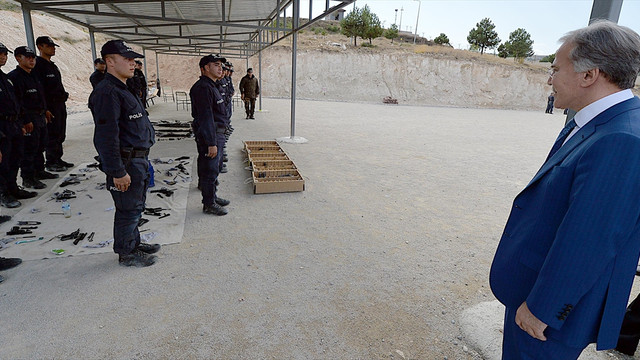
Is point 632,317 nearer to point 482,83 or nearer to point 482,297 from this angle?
point 482,297

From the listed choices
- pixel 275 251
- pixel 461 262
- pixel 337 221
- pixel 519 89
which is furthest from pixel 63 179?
pixel 519 89

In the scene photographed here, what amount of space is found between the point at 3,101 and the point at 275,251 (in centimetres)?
404

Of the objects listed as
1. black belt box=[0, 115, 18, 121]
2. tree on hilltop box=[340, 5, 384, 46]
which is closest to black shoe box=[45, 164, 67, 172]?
black belt box=[0, 115, 18, 121]

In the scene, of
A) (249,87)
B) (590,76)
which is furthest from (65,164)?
(590,76)

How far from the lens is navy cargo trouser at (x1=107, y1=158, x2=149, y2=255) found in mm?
2996

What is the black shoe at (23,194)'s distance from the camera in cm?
461

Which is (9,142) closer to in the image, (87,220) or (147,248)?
(87,220)

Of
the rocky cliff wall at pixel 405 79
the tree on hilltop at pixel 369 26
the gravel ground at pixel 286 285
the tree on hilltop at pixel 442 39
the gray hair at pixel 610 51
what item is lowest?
the gravel ground at pixel 286 285

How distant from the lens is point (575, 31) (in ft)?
4.04

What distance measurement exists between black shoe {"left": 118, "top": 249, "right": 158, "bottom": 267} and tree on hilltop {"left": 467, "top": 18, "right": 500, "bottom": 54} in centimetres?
5731

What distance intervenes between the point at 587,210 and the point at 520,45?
5606cm

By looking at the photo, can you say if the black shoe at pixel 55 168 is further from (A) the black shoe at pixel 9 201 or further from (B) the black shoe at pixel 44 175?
(A) the black shoe at pixel 9 201

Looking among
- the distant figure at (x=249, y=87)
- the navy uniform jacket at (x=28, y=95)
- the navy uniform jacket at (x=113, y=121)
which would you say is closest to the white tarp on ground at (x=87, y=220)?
the navy uniform jacket at (x=28, y=95)

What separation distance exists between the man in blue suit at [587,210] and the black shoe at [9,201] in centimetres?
580
